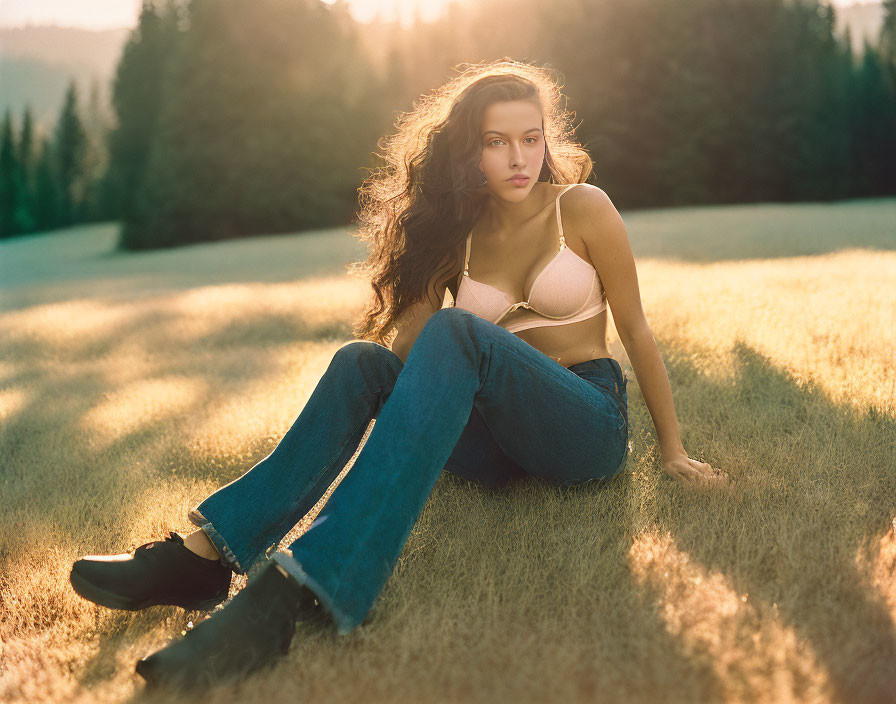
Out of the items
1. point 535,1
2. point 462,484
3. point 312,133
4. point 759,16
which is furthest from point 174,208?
point 462,484

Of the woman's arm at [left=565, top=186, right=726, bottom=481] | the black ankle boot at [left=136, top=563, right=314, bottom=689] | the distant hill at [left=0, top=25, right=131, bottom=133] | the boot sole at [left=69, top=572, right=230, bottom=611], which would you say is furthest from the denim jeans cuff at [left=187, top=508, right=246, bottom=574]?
the distant hill at [left=0, top=25, right=131, bottom=133]

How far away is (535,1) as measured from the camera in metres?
26.4

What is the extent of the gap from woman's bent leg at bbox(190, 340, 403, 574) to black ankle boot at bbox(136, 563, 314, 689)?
0.31 metres

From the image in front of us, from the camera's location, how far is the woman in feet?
6.29

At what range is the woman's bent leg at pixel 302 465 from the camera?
2.17 metres

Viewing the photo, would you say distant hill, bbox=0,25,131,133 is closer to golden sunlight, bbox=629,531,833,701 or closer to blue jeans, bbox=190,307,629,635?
blue jeans, bbox=190,307,629,635

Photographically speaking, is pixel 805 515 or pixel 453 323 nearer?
pixel 453 323

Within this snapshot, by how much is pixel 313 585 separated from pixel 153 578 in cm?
52

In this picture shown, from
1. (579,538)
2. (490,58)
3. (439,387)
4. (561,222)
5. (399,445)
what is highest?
(490,58)

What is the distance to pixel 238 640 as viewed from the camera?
1833mm

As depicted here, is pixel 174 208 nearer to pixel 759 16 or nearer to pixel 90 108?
pixel 759 16

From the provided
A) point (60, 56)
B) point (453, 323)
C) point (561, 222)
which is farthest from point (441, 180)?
point (60, 56)

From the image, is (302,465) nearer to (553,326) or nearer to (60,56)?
(553,326)

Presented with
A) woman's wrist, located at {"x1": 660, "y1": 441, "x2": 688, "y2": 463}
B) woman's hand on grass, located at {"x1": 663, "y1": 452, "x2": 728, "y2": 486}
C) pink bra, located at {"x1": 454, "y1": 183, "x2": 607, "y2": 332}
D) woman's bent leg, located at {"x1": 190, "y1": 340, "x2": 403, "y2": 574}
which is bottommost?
woman's hand on grass, located at {"x1": 663, "y1": 452, "x2": 728, "y2": 486}
